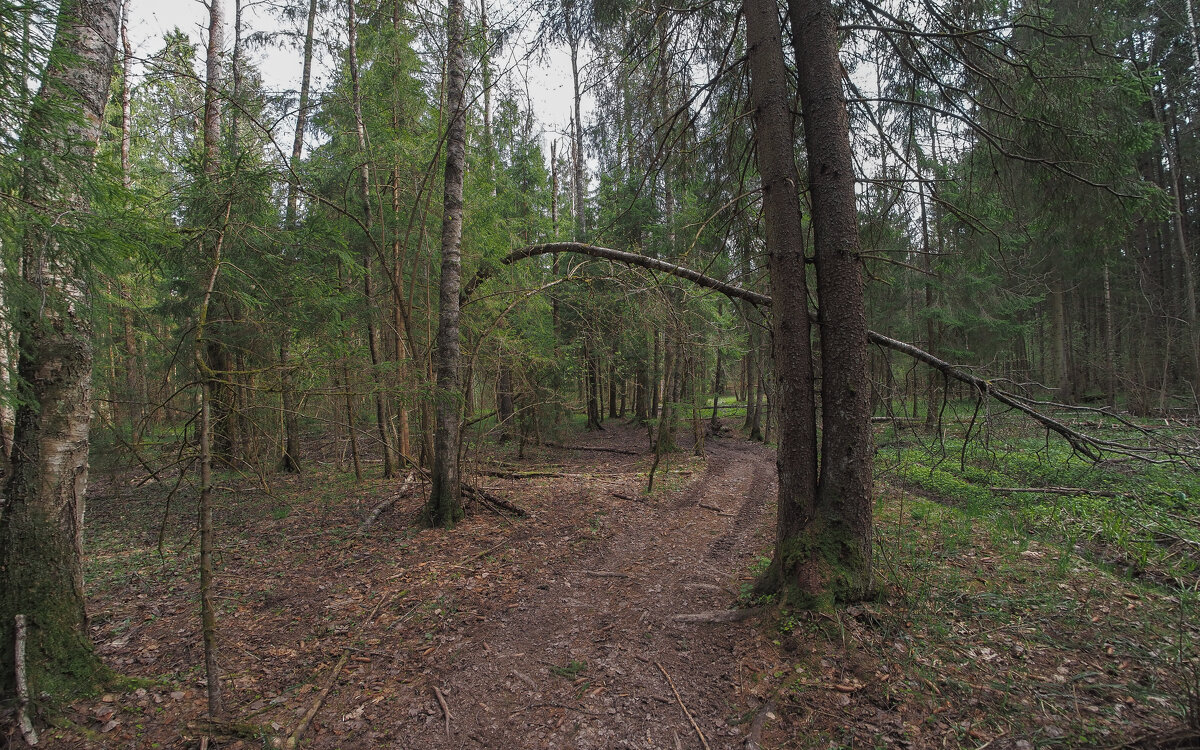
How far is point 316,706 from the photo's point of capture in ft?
10.7

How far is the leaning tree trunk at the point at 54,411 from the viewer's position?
2.95 m

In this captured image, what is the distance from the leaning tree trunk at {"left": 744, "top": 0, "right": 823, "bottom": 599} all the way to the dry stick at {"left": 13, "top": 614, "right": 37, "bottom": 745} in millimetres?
5088

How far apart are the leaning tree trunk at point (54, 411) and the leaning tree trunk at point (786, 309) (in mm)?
4948

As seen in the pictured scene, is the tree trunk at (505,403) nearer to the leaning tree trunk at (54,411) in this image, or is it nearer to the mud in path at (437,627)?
the mud in path at (437,627)

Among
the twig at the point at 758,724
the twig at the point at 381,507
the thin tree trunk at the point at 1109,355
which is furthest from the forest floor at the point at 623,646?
the thin tree trunk at the point at 1109,355

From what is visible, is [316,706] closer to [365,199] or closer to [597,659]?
[597,659]

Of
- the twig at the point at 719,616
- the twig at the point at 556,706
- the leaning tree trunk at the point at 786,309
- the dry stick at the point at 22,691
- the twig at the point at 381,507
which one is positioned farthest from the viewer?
the twig at the point at 381,507

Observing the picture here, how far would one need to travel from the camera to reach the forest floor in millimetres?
2816

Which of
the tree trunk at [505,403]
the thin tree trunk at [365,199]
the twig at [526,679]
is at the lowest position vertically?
the twig at [526,679]

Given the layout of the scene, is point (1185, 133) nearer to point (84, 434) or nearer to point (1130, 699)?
point (1130, 699)

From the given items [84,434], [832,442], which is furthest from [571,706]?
[84,434]

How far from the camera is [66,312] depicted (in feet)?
10.5

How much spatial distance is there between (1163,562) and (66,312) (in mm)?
9658

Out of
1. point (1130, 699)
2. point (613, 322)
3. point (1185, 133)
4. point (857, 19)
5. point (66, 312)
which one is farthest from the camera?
point (1185, 133)
